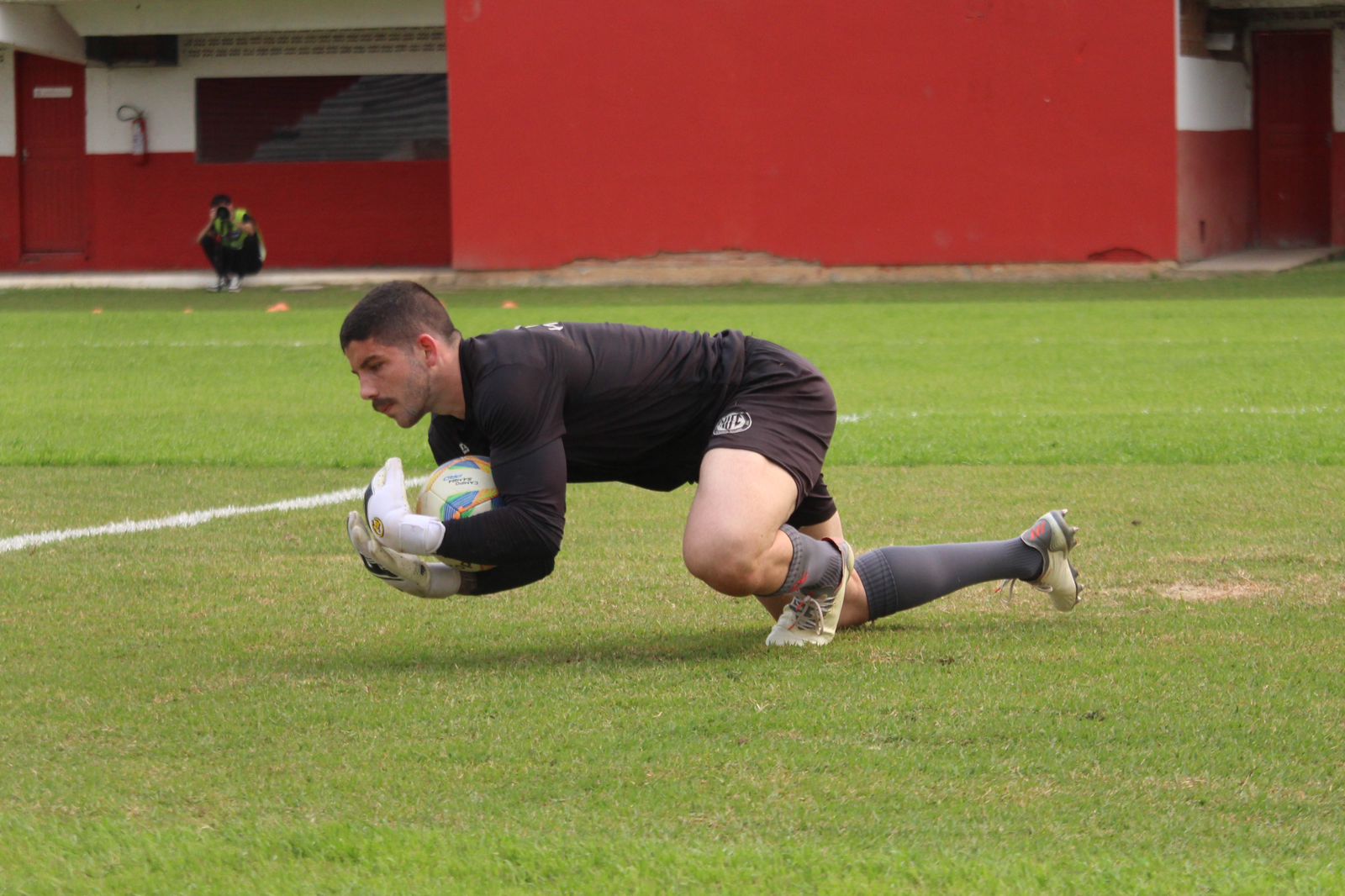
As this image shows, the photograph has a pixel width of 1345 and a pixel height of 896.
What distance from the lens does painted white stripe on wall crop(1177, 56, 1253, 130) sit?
2364cm

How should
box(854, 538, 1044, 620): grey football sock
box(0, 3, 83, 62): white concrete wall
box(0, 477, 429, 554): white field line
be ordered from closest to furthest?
box(854, 538, 1044, 620): grey football sock, box(0, 477, 429, 554): white field line, box(0, 3, 83, 62): white concrete wall

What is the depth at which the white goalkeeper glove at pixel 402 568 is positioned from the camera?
4484mm

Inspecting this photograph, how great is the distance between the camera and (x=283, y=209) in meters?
29.9

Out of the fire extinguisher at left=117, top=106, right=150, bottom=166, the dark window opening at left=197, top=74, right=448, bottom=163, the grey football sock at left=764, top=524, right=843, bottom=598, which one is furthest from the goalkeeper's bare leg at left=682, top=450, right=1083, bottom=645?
the fire extinguisher at left=117, top=106, right=150, bottom=166

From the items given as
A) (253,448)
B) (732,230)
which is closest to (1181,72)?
(732,230)

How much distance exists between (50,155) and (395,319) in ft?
93.1

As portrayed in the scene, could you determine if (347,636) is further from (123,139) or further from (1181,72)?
(123,139)

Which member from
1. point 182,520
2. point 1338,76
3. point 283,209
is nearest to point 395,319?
point 182,520

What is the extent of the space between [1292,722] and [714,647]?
1.59 metres

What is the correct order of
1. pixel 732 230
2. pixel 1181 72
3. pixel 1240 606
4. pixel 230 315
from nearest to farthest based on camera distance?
pixel 1240 606 → pixel 230 315 → pixel 1181 72 → pixel 732 230

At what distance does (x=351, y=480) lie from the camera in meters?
8.74

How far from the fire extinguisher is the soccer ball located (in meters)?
26.9

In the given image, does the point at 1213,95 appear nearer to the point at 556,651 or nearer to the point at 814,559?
the point at 814,559

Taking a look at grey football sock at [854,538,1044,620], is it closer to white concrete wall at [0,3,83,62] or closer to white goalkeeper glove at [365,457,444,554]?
white goalkeeper glove at [365,457,444,554]
